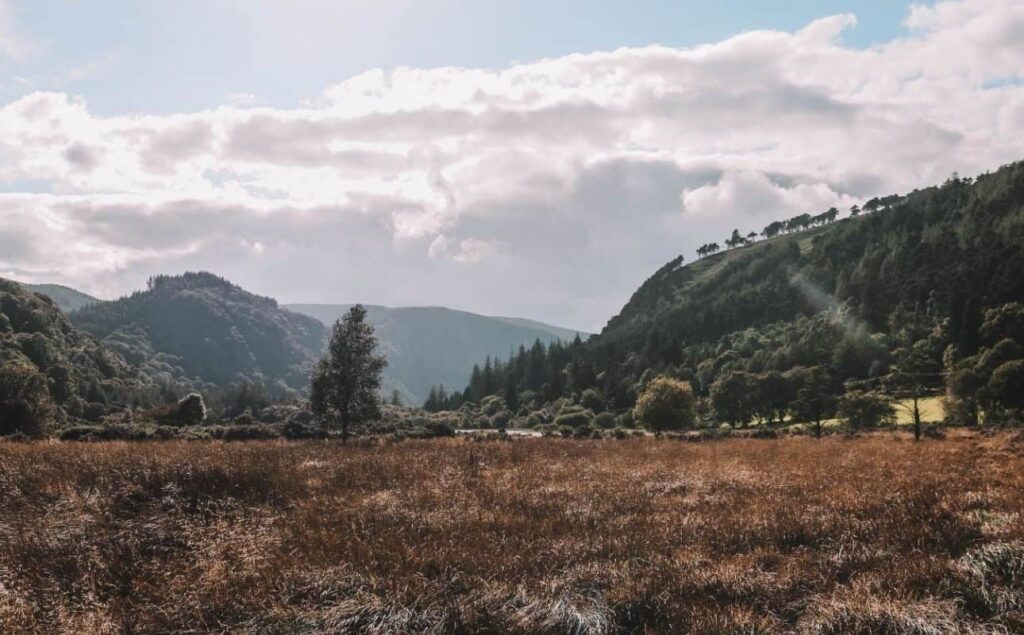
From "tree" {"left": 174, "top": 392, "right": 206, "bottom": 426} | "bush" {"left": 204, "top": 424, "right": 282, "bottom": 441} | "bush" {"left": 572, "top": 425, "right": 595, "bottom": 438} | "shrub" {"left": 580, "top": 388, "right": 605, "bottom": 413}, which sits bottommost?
"shrub" {"left": 580, "top": 388, "right": 605, "bottom": 413}

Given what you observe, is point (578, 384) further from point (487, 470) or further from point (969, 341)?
point (487, 470)

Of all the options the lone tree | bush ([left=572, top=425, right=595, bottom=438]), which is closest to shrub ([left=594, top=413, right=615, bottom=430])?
bush ([left=572, top=425, right=595, bottom=438])

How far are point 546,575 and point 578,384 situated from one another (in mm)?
183482

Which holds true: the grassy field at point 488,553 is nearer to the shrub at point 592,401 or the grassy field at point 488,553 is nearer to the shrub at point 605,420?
the shrub at point 605,420

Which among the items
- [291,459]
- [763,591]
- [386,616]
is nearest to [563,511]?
[763,591]

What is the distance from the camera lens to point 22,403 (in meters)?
49.8

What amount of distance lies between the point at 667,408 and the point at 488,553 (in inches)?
3383

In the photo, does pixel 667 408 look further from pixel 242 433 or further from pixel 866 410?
pixel 242 433

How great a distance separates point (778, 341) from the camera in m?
195

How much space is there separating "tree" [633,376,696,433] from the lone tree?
50328 millimetres

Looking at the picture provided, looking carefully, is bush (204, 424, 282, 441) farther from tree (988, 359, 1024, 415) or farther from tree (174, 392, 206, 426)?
tree (988, 359, 1024, 415)

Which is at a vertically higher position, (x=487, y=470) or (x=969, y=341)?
(x=969, y=341)

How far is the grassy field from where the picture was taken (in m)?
8.23

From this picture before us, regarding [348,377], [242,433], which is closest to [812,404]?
[348,377]
